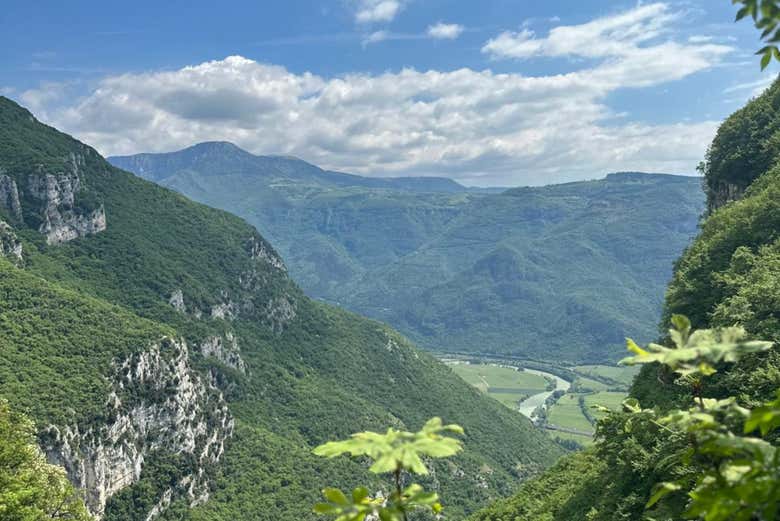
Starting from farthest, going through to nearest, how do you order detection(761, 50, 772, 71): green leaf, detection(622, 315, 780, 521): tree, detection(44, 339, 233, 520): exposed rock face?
detection(44, 339, 233, 520): exposed rock face
detection(761, 50, 772, 71): green leaf
detection(622, 315, 780, 521): tree

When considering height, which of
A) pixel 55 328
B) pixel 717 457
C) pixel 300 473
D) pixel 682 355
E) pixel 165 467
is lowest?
pixel 300 473

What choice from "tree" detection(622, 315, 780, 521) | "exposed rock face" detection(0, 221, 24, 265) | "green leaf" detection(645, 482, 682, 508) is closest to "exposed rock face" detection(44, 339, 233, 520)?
"exposed rock face" detection(0, 221, 24, 265)

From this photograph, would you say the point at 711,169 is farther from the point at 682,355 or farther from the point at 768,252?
the point at 682,355

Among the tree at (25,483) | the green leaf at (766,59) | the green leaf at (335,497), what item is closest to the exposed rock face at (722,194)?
the green leaf at (766,59)

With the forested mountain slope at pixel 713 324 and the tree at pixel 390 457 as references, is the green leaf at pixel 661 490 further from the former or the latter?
the forested mountain slope at pixel 713 324

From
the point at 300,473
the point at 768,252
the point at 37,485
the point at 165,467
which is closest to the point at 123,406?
the point at 165,467

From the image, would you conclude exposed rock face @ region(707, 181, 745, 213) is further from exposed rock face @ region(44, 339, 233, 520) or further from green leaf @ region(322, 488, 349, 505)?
exposed rock face @ region(44, 339, 233, 520)

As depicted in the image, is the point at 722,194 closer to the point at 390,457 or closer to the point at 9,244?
the point at 390,457

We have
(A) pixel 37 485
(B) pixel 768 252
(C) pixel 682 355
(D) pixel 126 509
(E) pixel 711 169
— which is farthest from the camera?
(D) pixel 126 509
